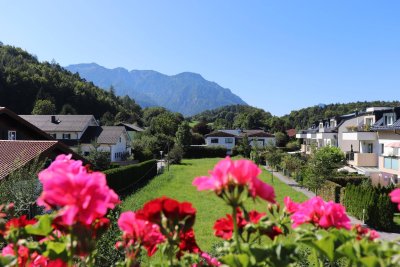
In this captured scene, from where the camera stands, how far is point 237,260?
5.10 ft

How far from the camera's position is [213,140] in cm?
7869

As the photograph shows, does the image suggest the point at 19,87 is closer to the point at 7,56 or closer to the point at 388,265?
the point at 7,56

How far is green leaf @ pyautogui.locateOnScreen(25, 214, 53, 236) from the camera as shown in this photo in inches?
68.1

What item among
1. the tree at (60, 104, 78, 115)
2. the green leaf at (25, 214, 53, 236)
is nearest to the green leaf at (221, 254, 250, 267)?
the green leaf at (25, 214, 53, 236)

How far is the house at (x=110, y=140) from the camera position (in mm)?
50094

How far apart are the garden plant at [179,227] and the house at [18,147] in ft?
36.4

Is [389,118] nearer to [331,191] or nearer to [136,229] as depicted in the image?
[331,191]

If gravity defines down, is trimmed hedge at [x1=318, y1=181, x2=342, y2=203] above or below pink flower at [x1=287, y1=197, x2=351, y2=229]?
below

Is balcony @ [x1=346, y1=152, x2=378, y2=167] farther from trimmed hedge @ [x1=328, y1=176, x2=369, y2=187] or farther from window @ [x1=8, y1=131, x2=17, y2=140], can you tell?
window @ [x1=8, y1=131, x2=17, y2=140]

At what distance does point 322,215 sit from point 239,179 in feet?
2.06

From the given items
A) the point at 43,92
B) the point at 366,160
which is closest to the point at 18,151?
the point at 366,160

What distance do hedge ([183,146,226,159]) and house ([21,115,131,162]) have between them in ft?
39.9

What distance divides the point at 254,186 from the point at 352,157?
35714 mm

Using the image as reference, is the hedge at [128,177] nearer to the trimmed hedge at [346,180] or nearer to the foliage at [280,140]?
the trimmed hedge at [346,180]
